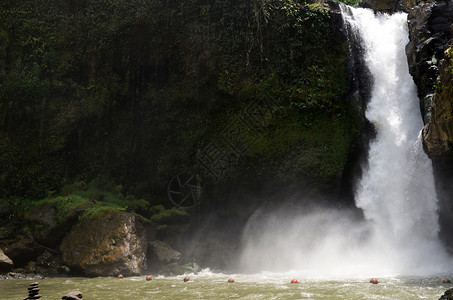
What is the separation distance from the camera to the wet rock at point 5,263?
39.0 feet

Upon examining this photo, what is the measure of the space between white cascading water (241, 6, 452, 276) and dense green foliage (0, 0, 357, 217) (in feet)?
4.48

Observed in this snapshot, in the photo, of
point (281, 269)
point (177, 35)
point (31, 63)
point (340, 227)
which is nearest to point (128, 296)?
point (281, 269)

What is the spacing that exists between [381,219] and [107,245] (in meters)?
9.41

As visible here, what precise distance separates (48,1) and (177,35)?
636 centimetres

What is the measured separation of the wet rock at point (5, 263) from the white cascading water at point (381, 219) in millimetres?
7889

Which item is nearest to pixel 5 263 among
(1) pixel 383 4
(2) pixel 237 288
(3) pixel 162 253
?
(3) pixel 162 253

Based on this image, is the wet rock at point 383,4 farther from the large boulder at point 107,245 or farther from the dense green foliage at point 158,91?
the large boulder at point 107,245

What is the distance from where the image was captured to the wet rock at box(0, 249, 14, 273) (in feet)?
39.0

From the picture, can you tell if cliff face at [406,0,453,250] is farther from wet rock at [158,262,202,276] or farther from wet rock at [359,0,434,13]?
wet rock at [158,262,202,276]

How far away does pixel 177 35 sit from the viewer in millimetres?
16203

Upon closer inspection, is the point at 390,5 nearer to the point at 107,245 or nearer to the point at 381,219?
the point at 381,219

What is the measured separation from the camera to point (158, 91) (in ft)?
53.6

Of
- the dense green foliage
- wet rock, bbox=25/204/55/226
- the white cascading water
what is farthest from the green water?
the dense green foliage

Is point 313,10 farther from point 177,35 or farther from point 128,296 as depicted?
point 128,296
